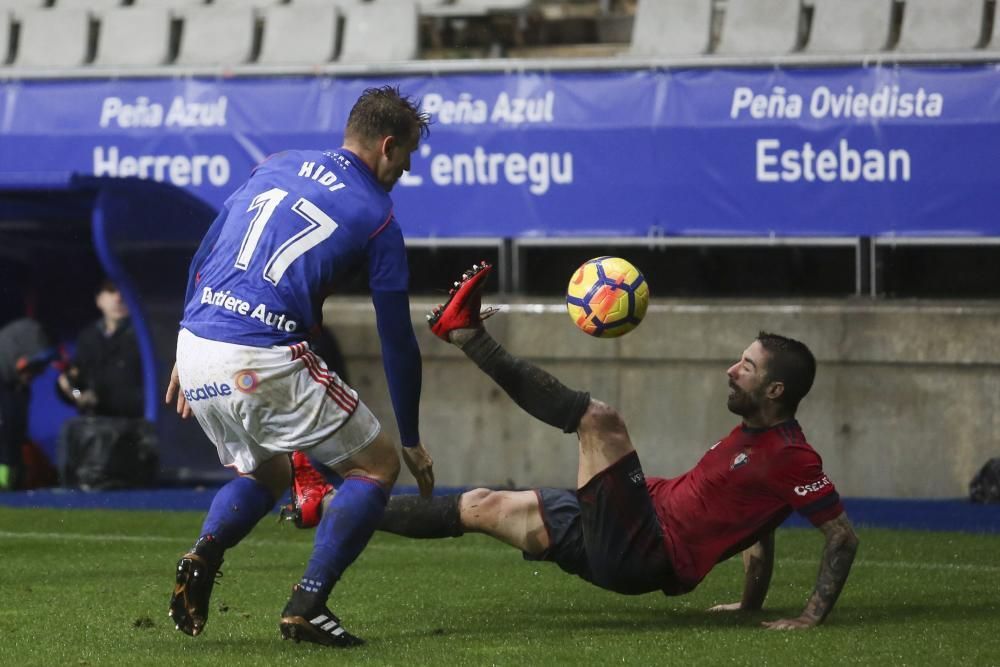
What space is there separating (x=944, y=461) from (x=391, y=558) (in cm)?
506

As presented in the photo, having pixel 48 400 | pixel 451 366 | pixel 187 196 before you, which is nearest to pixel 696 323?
pixel 451 366

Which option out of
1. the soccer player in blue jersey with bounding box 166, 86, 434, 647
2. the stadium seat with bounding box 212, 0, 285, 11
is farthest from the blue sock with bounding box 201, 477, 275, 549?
the stadium seat with bounding box 212, 0, 285, 11

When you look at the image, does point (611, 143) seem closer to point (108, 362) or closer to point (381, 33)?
point (381, 33)

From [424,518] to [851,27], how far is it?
309 inches

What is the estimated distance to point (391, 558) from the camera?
30.0 ft

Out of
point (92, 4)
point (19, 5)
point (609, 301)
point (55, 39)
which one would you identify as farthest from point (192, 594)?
point (19, 5)

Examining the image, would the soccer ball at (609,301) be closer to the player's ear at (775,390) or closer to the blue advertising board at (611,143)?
the player's ear at (775,390)

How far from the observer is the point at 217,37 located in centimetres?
1544

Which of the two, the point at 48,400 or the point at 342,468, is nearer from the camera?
the point at 342,468

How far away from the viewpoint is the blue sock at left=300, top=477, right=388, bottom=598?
577cm

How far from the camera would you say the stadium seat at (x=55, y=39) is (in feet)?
51.9

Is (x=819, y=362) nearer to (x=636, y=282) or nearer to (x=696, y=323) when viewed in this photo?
(x=696, y=323)

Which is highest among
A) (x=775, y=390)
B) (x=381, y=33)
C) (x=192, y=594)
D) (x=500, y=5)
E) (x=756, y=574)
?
(x=500, y=5)

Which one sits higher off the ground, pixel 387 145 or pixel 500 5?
pixel 500 5
